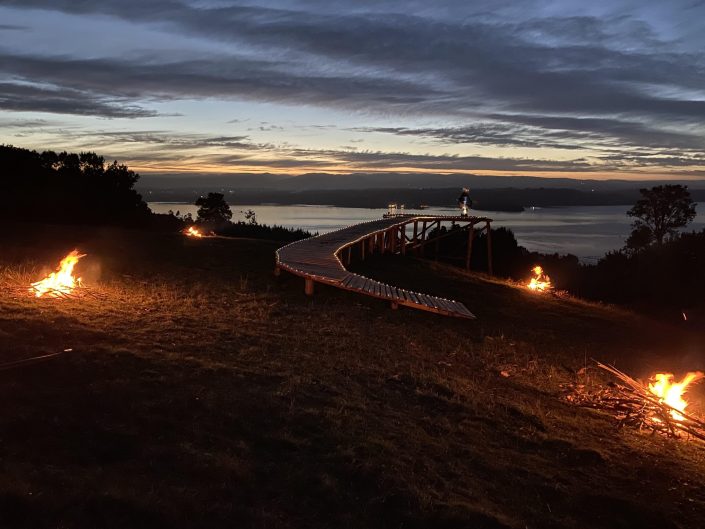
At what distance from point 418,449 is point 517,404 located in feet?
7.95

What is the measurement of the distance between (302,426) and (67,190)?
986 inches

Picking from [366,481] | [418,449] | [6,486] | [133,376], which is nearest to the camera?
[6,486]

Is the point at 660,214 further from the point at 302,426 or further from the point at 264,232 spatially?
the point at 302,426

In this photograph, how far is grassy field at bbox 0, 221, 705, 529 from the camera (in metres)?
4.11

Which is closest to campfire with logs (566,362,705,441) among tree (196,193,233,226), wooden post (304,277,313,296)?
wooden post (304,277,313,296)

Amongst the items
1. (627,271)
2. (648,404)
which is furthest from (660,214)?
(648,404)

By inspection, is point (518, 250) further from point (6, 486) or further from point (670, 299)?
point (6, 486)

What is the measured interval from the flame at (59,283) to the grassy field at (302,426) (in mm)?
450

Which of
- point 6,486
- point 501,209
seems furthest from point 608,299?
point 501,209

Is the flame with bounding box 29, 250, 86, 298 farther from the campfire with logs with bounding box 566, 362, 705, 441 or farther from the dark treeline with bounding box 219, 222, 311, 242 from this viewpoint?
the dark treeline with bounding box 219, 222, 311, 242

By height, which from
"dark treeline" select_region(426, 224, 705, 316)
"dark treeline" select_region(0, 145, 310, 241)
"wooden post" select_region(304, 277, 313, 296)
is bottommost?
"dark treeline" select_region(426, 224, 705, 316)

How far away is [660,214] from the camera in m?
49.5

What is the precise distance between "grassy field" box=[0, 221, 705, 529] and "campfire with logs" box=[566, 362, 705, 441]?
12.0 inches

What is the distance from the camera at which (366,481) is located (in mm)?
4582
